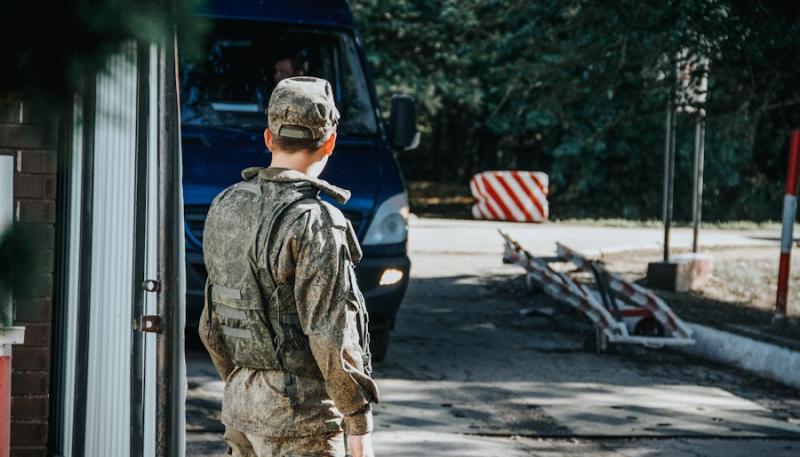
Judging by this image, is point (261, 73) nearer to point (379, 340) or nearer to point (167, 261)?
point (379, 340)

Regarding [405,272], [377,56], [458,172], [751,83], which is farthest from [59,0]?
[458,172]

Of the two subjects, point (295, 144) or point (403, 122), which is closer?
point (295, 144)

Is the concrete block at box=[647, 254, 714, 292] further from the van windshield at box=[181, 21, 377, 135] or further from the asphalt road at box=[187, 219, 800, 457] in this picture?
the van windshield at box=[181, 21, 377, 135]

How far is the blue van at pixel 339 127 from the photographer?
789cm

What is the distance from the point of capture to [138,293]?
4273mm

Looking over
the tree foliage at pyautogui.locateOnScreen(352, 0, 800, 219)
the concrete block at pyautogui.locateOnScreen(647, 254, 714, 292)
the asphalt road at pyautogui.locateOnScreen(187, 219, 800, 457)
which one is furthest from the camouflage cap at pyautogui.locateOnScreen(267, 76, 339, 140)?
the concrete block at pyautogui.locateOnScreen(647, 254, 714, 292)

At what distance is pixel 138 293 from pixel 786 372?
18.6 ft

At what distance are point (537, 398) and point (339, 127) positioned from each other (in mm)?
2393

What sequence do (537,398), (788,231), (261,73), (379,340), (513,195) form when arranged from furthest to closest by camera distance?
A: (513,195), (788,231), (261,73), (379,340), (537,398)

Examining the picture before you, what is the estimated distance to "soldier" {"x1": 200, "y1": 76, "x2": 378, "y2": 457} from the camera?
3072mm

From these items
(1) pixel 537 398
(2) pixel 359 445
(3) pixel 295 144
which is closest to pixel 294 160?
(3) pixel 295 144

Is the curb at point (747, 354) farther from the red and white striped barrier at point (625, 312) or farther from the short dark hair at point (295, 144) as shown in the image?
the short dark hair at point (295, 144)

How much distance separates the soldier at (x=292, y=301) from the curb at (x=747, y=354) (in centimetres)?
605

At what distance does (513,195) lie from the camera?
74.2 ft
